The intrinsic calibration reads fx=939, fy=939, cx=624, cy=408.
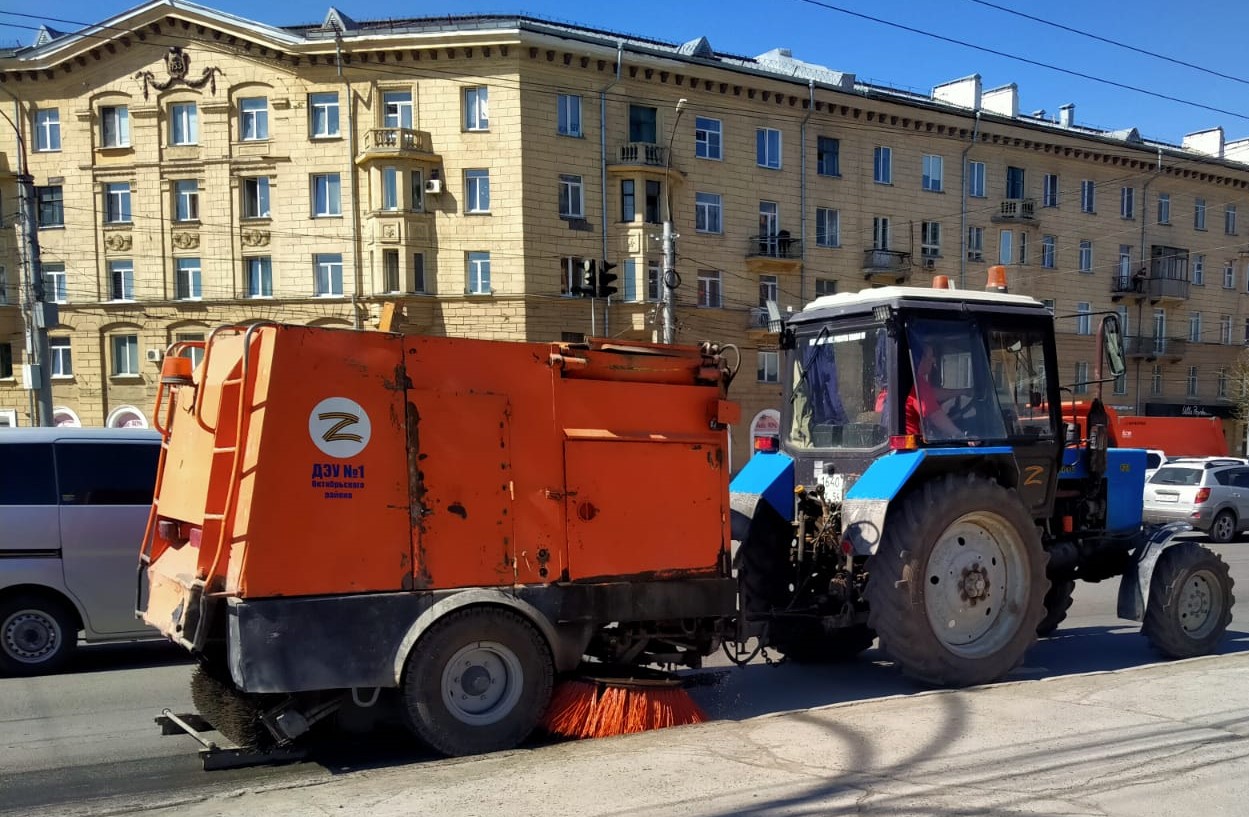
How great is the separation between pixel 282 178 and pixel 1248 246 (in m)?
47.3

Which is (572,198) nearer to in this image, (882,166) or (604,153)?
(604,153)

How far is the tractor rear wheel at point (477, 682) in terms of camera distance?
525 centimetres

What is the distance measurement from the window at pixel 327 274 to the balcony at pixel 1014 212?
88.1 ft

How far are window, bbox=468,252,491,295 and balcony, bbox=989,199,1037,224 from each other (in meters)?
22.2

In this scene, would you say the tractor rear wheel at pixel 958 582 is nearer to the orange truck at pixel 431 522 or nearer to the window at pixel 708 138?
the orange truck at pixel 431 522

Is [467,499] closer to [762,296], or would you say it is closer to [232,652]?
[232,652]

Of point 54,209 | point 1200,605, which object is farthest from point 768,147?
point 1200,605

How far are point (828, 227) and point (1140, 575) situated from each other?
30496mm

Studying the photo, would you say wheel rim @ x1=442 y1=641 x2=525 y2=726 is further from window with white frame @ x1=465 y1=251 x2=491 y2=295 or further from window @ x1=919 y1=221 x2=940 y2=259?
window @ x1=919 y1=221 x2=940 y2=259

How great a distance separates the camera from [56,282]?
33.2 meters

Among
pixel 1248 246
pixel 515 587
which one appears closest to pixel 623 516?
pixel 515 587

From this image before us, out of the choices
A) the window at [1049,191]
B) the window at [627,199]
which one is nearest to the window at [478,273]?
the window at [627,199]

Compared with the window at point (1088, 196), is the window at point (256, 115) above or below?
above

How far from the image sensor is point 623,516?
5.86 m
